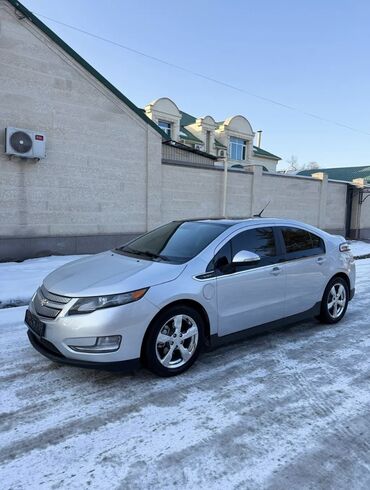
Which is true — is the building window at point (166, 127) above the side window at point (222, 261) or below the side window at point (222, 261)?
above

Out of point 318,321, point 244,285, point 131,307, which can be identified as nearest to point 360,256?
point 318,321

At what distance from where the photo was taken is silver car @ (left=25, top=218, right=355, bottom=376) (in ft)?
11.1

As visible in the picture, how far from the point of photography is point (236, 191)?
48.9 feet

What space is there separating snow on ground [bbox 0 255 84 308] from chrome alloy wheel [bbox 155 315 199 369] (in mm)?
3770

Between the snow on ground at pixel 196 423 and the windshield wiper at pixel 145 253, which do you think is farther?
the windshield wiper at pixel 145 253

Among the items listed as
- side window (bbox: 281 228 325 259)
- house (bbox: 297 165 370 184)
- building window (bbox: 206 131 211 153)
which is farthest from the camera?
house (bbox: 297 165 370 184)

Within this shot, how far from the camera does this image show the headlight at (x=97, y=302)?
3367 mm

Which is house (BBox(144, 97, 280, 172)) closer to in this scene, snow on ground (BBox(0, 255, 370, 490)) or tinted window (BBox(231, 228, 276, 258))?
tinted window (BBox(231, 228, 276, 258))

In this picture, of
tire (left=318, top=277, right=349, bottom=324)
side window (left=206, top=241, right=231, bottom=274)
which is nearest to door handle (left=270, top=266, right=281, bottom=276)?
side window (left=206, top=241, right=231, bottom=274)

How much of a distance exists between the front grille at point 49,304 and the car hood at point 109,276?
0.05 metres

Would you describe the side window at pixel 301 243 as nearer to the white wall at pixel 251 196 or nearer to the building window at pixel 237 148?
the white wall at pixel 251 196

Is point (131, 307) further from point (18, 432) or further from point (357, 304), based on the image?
point (357, 304)

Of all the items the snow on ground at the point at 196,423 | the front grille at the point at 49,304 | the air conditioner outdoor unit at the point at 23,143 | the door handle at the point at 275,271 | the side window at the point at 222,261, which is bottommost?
the snow on ground at the point at 196,423

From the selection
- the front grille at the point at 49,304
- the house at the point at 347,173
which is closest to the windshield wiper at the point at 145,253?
the front grille at the point at 49,304
